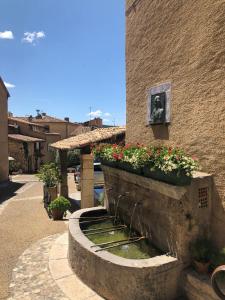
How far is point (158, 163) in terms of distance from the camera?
5.54 meters

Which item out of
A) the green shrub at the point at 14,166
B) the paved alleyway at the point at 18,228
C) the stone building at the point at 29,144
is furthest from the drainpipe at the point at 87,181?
the green shrub at the point at 14,166

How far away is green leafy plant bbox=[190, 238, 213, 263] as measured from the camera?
5.25m

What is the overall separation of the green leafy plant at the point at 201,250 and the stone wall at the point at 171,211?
0.12 meters

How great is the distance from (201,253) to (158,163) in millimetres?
1915

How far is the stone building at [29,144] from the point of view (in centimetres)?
3294

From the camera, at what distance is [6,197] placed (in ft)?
Answer: 55.4

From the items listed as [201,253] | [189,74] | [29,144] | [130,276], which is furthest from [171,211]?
[29,144]

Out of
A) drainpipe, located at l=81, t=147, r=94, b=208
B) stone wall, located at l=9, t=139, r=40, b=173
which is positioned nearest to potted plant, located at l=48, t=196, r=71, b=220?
drainpipe, located at l=81, t=147, r=94, b=208

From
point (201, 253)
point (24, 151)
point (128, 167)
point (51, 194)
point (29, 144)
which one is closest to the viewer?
point (201, 253)

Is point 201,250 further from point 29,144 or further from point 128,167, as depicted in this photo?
point 29,144

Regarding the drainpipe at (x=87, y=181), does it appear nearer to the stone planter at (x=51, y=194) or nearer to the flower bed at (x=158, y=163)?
the stone planter at (x=51, y=194)

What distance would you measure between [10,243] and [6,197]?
9090 mm

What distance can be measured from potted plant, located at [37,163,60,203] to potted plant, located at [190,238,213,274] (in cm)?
925

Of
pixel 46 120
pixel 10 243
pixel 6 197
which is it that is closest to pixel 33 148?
pixel 46 120
